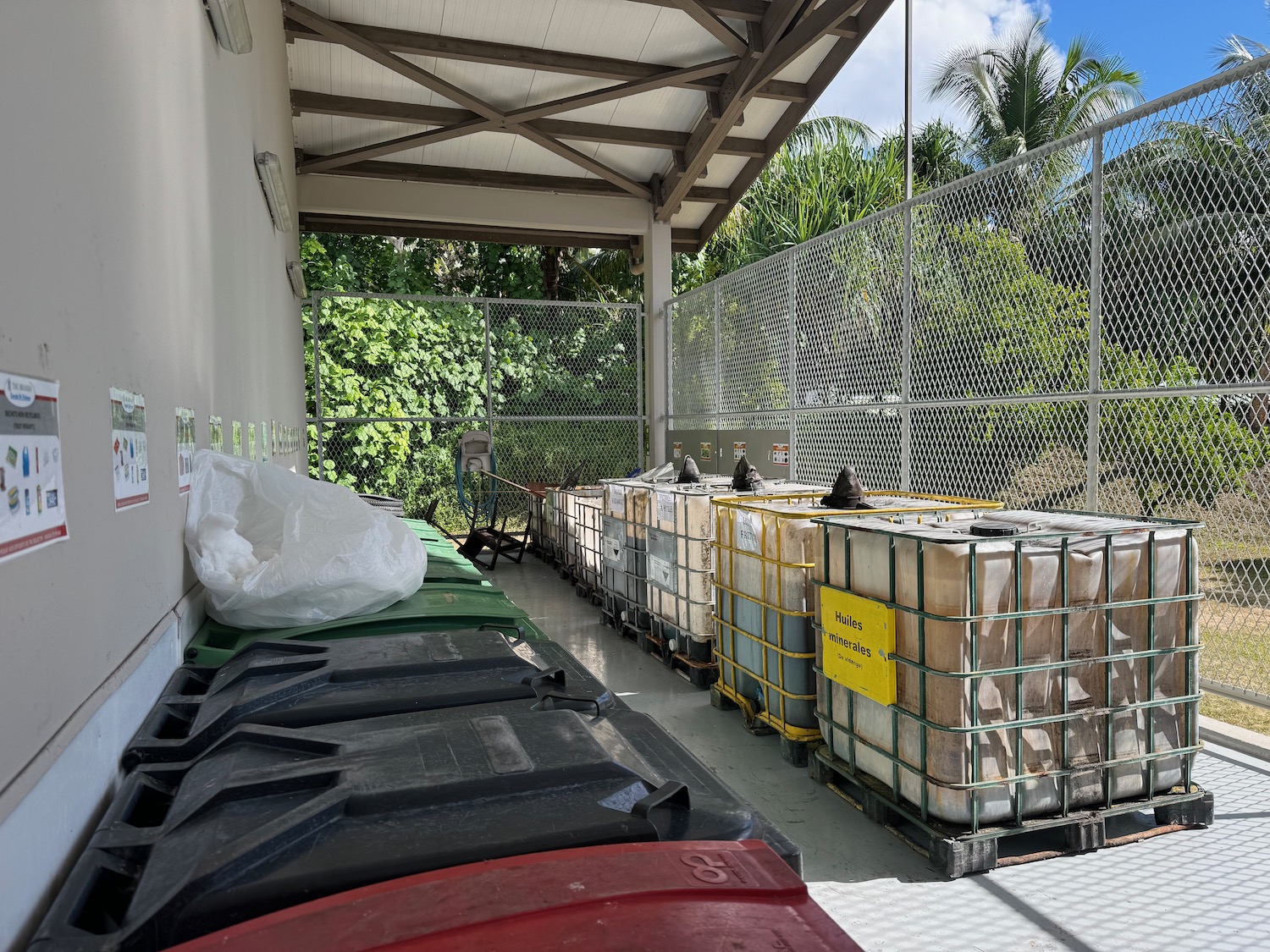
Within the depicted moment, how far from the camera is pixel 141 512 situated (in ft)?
6.29

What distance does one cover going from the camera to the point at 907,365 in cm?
601

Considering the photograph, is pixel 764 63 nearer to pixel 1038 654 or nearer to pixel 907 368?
pixel 907 368

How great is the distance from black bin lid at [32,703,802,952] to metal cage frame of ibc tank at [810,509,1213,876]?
1724mm

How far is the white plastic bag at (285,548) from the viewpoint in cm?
242

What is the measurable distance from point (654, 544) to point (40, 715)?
15.4 ft

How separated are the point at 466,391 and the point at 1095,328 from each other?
32.2ft

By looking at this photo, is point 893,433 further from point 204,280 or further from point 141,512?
point 141,512

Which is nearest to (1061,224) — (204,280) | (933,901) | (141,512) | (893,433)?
(893,433)

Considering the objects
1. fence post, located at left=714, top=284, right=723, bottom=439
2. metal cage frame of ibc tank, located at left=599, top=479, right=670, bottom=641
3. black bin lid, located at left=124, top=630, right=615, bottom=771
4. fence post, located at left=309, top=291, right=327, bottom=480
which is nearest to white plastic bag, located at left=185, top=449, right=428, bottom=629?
black bin lid, located at left=124, top=630, right=615, bottom=771

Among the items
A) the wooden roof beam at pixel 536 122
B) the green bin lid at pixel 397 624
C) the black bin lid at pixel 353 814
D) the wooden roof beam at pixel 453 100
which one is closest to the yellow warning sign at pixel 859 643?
the green bin lid at pixel 397 624

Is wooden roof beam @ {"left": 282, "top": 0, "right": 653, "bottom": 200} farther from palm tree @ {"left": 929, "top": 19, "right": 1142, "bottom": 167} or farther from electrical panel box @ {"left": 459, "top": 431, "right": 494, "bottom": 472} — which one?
palm tree @ {"left": 929, "top": 19, "right": 1142, "bottom": 167}

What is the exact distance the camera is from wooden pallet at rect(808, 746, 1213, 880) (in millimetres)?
2908

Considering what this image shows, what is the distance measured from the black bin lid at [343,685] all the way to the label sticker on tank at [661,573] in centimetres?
329

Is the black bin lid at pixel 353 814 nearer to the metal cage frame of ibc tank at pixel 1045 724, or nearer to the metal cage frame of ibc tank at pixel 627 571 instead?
the metal cage frame of ibc tank at pixel 1045 724
